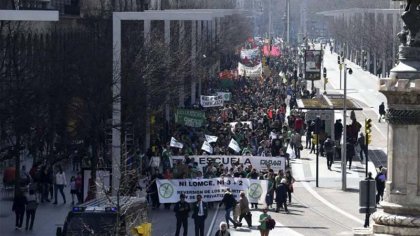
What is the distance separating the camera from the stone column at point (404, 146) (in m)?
18.0

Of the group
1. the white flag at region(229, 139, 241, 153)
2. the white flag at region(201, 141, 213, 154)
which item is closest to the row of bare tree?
the white flag at region(201, 141, 213, 154)

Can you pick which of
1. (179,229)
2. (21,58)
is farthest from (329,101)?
(179,229)

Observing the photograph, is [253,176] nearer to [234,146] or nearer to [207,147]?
[207,147]

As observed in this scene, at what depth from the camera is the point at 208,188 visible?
1510 inches

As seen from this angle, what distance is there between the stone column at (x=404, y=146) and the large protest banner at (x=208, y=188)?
19.8 meters

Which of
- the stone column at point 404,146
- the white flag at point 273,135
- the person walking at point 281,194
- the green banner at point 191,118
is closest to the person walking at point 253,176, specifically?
the person walking at point 281,194

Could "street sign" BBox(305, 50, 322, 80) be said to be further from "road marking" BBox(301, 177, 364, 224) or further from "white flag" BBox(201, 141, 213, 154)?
"road marking" BBox(301, 177, 364, 224)

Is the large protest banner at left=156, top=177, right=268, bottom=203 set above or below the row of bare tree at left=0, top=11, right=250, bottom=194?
below

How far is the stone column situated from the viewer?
18.0 m

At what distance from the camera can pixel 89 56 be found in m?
50.3

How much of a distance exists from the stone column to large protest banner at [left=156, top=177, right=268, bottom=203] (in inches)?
780

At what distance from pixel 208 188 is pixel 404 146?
2032 cm

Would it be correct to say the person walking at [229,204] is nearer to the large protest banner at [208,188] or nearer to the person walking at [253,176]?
the large protest banner at [208,188]

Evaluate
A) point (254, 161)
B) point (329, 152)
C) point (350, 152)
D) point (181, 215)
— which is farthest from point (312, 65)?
point (181, 215)
